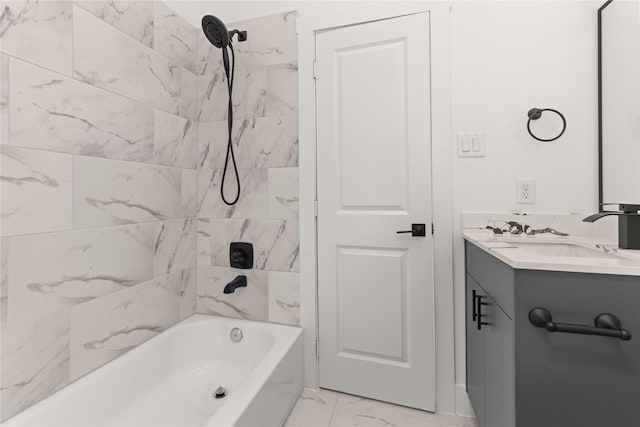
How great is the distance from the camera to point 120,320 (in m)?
1.45

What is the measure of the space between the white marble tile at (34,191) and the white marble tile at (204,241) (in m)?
0.79

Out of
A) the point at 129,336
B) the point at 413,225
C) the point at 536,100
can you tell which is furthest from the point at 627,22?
the point at 129,336

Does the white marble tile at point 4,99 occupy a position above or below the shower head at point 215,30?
below

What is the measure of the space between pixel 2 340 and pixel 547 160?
2223 millimetres

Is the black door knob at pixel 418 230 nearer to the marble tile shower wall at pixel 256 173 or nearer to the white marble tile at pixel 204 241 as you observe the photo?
the marble tile shower wall at pixel 256 173

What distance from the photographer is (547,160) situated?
57.4 inches

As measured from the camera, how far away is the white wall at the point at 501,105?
142 centimetres

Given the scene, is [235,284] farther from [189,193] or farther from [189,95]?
[189,95]

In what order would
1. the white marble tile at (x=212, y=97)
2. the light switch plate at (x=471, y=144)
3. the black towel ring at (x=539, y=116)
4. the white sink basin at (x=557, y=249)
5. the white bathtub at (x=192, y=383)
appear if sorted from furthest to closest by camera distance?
the white marble tile at (x=212, y=97)
the light switch plate at (x=471, y=144)
the black towel ring at (x=539, y=116)
the white sink basin at (x=557, y=249)
the white bathtub at (x=192, y=383)

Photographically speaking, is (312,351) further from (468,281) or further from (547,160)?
(547,160)

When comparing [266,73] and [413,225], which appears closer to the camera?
[413,225]

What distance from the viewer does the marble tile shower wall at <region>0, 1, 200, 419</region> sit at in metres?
1.07

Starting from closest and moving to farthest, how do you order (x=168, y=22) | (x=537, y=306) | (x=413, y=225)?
(x=537, y=306) → (x=413, y=225) → (x=168, y=22)

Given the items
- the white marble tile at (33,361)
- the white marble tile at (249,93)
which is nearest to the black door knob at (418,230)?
the white marble tile at (249,93)
